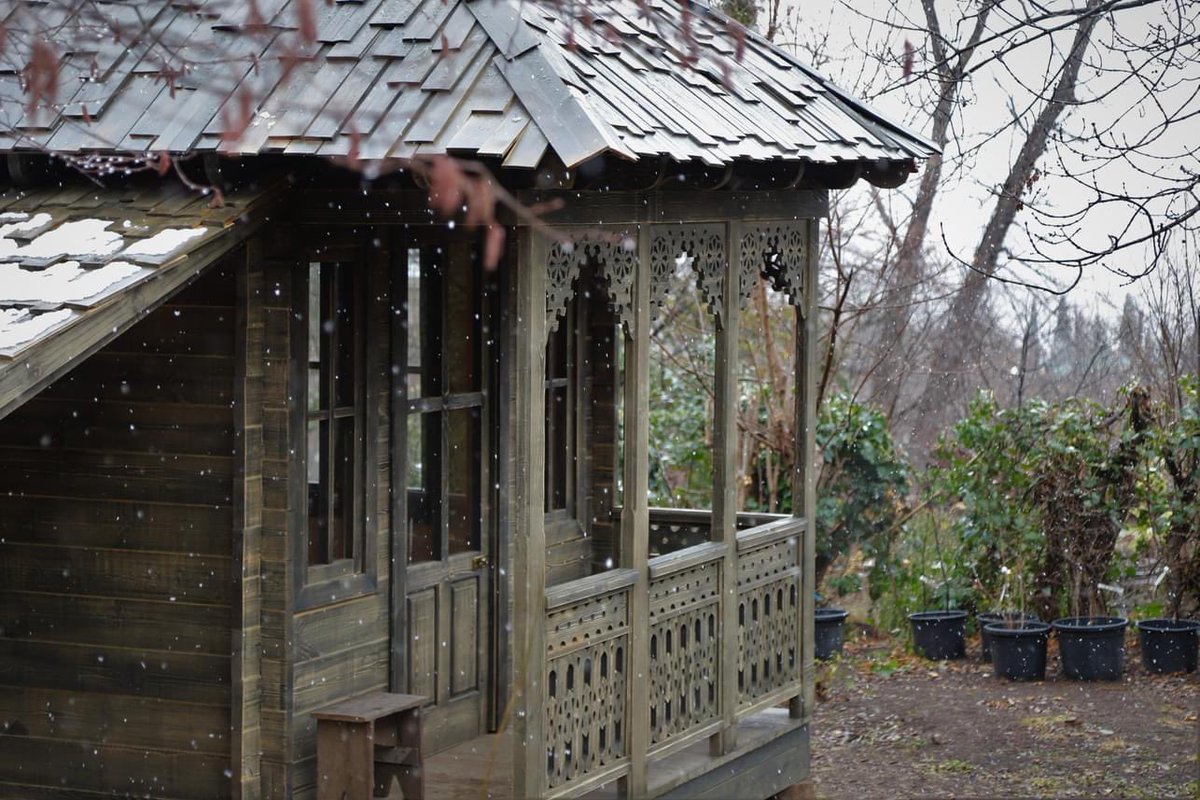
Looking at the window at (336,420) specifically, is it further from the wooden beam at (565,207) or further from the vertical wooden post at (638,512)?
the vertical wooden post at (638,512)

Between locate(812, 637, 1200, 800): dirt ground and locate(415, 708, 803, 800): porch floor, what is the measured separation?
84.2 inches

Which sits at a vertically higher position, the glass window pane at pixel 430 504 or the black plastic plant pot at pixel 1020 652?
the glass window pane at pixel 430 504

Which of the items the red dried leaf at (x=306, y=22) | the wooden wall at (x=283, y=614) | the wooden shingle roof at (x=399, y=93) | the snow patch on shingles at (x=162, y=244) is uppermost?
the wooden shingle roof at (x=399, y=93)

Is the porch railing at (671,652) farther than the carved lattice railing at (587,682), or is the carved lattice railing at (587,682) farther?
the porch railing at (671,652)

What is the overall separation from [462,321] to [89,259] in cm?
271

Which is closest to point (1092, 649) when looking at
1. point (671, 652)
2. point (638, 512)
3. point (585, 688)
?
point (671, 652)

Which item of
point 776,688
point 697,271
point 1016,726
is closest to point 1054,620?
point 1016,726

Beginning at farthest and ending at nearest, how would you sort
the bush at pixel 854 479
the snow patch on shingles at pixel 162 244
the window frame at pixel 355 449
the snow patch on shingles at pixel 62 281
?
the bush at pixel 854 479
the window frame at pixel 355 449
the snow patch on shingles at pixel 162 244
the snow patch on shingles at pixel 62 281

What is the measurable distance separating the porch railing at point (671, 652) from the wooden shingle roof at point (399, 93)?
77.0 inches

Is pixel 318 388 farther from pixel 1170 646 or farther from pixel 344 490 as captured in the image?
pixel 1170 646

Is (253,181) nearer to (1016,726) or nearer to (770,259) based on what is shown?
(770,259)

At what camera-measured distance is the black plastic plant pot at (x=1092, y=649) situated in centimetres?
1236

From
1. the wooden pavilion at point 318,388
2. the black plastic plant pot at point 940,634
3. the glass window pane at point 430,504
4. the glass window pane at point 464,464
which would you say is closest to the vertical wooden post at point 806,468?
the wooden pavilion at point 318,388

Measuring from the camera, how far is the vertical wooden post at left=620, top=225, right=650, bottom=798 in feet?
23.8
